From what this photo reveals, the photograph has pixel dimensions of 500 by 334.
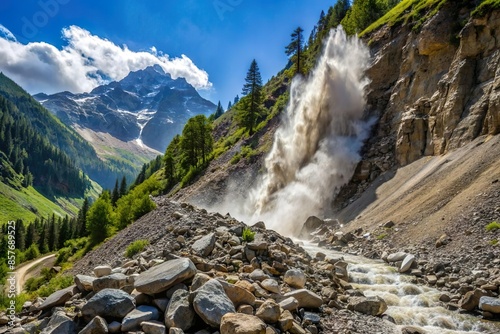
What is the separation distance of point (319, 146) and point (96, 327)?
40162 millimetres

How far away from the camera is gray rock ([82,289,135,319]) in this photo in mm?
7961

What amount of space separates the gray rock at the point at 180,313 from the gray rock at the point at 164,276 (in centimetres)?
62


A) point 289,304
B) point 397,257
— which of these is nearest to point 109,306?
point 289,304

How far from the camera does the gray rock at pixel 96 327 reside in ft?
24.3

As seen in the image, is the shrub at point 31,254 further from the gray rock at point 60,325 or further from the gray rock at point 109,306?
the gray rock at point 109,306

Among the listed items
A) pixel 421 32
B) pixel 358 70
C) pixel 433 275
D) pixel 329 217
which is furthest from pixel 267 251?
pixel 358 70

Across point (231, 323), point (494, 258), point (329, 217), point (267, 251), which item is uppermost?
point (329, 217)

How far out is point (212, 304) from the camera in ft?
26.0

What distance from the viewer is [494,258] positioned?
49.4ft

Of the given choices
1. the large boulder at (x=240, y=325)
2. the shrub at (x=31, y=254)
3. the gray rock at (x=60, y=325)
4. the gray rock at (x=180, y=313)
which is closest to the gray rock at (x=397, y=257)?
the large boulder at (x=240, y=325)

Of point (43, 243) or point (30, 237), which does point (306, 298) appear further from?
point (30, 237)

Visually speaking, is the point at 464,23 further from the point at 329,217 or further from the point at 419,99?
the point at 329,217

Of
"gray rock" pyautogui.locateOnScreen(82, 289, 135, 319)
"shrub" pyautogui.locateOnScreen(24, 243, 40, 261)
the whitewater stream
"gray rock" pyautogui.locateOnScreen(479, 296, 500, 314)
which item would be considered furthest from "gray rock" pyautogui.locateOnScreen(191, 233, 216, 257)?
"shrub" pyautogui.locateOnScreen(24, 243, 40, 261)

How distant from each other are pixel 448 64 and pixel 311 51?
5930 cm
